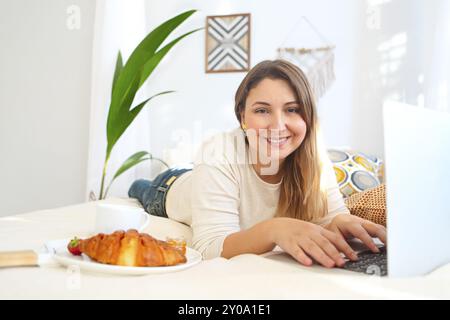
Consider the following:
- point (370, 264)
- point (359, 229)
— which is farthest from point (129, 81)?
point (370, 264)

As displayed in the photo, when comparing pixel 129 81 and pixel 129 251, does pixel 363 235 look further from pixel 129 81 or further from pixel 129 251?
pixel 129 81

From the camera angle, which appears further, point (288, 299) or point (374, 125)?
point (374, 125)

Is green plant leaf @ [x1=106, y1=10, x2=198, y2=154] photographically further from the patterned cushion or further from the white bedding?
the white bedding

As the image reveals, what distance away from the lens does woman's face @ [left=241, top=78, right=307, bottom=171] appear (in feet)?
3.34

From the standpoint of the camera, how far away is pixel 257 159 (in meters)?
1.09

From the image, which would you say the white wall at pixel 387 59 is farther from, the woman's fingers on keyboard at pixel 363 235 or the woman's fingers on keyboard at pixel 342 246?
the woman's fingers on keyboard at pixel 342 246

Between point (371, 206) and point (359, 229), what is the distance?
1.13 ft

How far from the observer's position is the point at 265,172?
1118mm

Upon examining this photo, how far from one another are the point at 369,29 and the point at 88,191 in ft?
5.96

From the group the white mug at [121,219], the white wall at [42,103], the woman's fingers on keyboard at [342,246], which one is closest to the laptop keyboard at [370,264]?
the woman's fingers on keyboard at [342,246]
